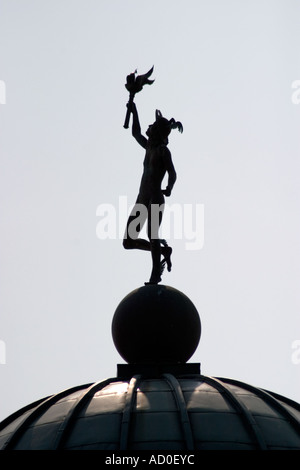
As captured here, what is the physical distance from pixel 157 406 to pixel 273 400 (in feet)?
9.72

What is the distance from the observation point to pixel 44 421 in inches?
1117

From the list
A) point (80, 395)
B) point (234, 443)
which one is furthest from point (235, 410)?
point (80, 395)

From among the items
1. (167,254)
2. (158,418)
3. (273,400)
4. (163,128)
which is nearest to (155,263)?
(167,254)

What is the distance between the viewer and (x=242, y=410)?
28.0 m

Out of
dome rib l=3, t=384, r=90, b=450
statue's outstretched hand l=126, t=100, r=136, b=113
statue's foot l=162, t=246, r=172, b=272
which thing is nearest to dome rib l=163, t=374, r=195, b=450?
dome rib l=3, t=384, r=90, b=450

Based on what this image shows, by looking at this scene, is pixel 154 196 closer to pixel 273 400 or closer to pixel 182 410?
pixel 273 400

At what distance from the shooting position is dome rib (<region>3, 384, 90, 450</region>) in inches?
1109

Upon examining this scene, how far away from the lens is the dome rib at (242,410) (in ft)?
88.9

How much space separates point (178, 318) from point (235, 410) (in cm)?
349

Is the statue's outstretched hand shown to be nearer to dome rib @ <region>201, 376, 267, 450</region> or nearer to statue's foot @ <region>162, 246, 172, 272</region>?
statue's foot @ <region>162, 246, 172, 272</region>

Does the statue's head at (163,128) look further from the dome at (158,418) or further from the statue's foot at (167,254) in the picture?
the dome at (158,418)

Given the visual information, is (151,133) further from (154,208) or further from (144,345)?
(144,345)
